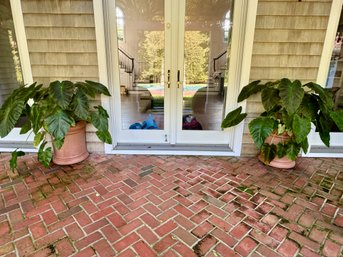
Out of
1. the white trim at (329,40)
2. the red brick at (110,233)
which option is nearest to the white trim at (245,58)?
the white trim at (329,40)

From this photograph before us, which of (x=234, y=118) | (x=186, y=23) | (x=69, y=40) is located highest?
(x=186, y=23)

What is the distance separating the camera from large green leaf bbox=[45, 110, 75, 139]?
217 cm

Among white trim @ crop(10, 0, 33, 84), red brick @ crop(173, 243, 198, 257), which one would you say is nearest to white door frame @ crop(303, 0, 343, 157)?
red brick @ crop(173, 243, 198, 257)

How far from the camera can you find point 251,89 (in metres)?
2.61

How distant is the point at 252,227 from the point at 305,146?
1.24 metres

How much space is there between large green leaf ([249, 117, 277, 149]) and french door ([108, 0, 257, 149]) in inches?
24.7

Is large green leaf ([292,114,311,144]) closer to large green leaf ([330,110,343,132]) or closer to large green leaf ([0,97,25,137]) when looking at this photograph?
large green leaf ([330,110,343,132])

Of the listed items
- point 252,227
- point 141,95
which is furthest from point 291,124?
point 141,95

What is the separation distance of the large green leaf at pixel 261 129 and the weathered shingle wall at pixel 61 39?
2035mm

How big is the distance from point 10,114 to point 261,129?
2650 millimetres

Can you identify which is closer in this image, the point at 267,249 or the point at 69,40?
the point at 267,249

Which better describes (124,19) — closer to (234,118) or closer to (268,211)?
(234,118)

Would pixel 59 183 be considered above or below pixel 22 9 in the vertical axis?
below

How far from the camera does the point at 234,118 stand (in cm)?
276
